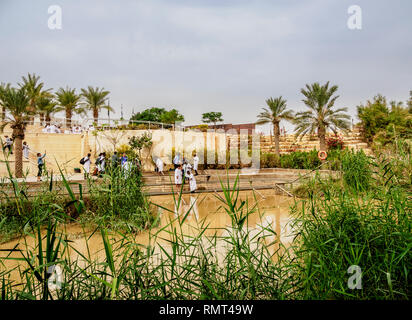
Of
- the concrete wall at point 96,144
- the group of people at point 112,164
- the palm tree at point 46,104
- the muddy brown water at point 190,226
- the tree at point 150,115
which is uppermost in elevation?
the tree at point 150,115

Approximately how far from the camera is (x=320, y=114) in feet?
68.4

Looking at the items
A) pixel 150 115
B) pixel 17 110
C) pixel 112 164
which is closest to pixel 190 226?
pixel 112 164

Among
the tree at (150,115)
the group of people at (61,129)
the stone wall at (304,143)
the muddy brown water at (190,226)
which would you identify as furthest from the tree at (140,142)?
the tree at (150,115)

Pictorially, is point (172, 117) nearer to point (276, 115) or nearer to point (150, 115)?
point (150, 115)

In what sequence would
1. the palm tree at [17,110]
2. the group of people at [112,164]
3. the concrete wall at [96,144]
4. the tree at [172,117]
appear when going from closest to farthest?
the group of people at [112,164] → the palm tree at [17,110] → the concrete wall at [96,144] → the tree at [172,117]

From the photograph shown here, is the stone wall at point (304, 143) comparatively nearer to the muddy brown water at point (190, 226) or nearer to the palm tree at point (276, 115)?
the palm tree at point (276, 115)

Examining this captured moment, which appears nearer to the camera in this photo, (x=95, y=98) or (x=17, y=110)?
(x=17, y=110)

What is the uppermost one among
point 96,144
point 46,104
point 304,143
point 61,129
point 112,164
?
point 46,104

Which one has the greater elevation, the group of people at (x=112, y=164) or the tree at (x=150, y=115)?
the tree at (x=150, y=115)

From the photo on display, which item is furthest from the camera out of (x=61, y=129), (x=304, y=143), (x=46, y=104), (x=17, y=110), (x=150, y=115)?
(x=150, y=115)

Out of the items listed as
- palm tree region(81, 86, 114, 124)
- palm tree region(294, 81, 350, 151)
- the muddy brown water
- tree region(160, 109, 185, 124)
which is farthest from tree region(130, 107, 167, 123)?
the muddy brown water

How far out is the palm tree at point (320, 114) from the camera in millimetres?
20266

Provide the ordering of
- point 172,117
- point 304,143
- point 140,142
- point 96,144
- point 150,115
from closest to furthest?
point 140,142
point 96,144
point 304,143
point 172,117
point 150,115

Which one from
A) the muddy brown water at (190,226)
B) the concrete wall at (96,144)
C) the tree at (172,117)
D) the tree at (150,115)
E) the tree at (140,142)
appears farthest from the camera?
the tree at (150,115)
